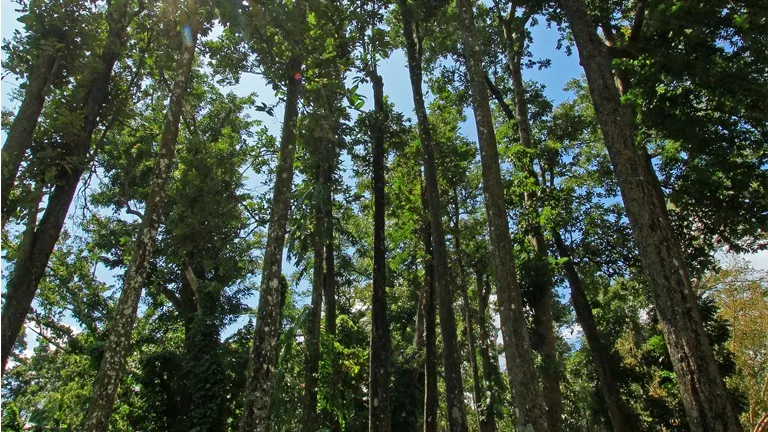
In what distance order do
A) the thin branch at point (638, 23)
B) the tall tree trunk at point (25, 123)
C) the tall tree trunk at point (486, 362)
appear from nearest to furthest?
the tall tree trunk at point (25, 123) < the thin branch at point (638, 23) < the tall tree trunk at point (486, 362)

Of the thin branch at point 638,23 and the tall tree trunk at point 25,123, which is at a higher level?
the thin branch at point 638,23

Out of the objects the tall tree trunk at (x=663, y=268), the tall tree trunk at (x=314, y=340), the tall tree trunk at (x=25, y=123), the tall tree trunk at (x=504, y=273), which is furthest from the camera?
the tall tree trunk at (x=314, y=340)

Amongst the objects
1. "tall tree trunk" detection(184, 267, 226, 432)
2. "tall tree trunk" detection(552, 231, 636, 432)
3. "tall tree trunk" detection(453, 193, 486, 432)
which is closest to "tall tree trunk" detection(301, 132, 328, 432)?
"tall tree trunk" detection(184, 267, 226, 432)

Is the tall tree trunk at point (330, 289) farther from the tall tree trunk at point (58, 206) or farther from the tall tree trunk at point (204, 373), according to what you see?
the tall tree trunk at point (58, 206)

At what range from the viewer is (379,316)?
1129 centimetres

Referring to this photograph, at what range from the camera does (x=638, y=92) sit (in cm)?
1170

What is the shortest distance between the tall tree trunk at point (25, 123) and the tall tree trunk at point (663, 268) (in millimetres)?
9368

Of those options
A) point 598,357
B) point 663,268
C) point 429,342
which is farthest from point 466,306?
point 663,268

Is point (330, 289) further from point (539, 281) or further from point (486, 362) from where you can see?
point (486, 362)

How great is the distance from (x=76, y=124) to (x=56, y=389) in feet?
52.4

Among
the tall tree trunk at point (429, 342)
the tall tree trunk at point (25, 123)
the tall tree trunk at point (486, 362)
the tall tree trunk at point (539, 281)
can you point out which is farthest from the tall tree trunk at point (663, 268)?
the tall tree trunk at point (486, 362)

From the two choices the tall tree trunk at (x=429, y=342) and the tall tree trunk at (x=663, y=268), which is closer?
the tall tree trunk at (x=663, y=268)

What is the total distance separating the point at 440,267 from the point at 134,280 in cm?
676

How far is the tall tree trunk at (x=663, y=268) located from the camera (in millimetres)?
5754
